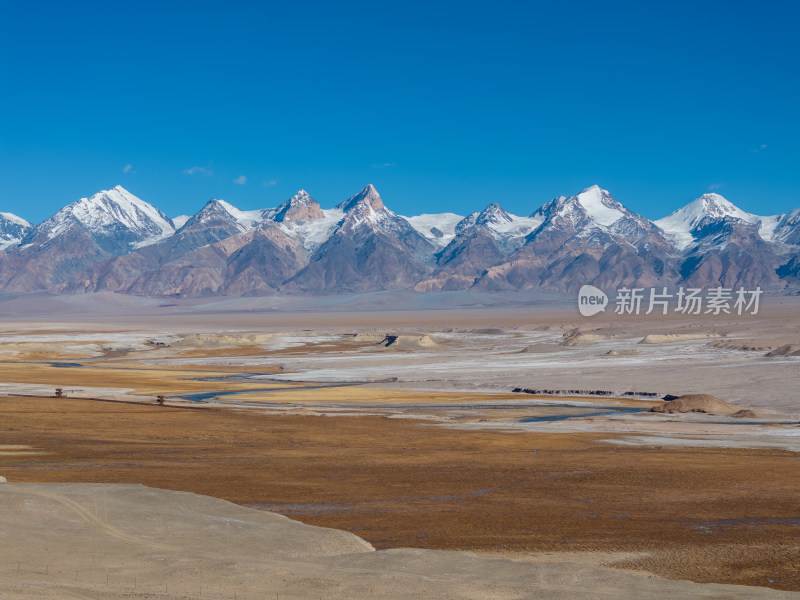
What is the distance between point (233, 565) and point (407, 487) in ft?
44.0

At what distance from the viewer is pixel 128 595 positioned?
45.5 ft

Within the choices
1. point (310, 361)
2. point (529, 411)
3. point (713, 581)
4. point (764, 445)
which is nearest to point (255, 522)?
point (713, 581)

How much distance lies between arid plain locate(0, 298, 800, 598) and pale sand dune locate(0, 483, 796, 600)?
0.24ft

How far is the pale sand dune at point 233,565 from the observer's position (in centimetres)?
1473

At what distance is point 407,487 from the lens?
29297mm

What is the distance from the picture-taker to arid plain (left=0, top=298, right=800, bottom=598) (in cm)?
1612

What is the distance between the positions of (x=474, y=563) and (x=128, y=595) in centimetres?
663

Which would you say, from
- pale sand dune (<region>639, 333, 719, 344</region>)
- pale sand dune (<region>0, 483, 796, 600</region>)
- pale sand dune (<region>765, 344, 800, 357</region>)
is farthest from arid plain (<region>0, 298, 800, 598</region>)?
pale sand dune (<region>639, 333, 719, 344</region>)

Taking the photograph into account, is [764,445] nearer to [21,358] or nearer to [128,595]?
[128,595]

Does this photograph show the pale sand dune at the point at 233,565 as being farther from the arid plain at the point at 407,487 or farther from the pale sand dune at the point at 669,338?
the pale sand dune at the point at 669,338

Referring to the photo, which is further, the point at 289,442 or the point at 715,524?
the point at 289,442

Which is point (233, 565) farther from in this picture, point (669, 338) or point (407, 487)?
point (669, 338)

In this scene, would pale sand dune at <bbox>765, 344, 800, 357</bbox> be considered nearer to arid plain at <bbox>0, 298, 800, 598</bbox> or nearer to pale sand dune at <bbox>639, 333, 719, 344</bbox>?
arid plain at <bbox>0, 298, 800, 598</bbox>

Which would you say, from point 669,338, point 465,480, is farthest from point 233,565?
point 669,338
